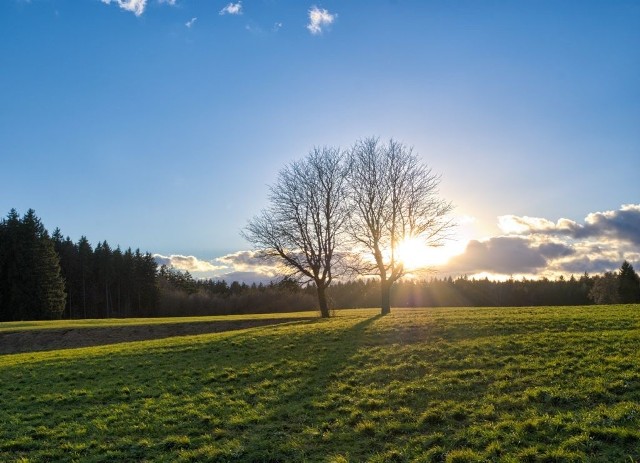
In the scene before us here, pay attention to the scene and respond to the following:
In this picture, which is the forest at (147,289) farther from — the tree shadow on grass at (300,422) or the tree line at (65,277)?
the tree shadow on grass at (300,422)

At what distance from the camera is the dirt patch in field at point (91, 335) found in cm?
3891

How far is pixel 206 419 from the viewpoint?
1415 centimetres

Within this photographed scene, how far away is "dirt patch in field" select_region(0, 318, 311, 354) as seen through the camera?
3891 cm

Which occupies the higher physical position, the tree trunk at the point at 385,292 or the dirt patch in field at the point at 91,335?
the tree trunk at the point at 385,292

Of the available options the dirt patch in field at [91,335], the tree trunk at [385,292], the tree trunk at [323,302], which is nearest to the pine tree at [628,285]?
the tree trunk at [385,292]

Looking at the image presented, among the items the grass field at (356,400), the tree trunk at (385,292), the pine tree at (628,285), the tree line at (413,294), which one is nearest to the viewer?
the grass field at (356,400)

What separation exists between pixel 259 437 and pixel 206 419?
109 inches

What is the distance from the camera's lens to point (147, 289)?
4545 inches

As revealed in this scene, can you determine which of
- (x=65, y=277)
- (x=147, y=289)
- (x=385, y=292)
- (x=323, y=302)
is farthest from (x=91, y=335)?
(x=147, y=289)

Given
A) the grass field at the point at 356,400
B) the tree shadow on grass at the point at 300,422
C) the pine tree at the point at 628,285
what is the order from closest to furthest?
the grass field at the point at 356,400
the tree shadow on grass at the point at 300,422
the pine tree at the point at 628,285

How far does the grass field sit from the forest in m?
24.1

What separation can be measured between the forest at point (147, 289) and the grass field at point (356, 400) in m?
24.1

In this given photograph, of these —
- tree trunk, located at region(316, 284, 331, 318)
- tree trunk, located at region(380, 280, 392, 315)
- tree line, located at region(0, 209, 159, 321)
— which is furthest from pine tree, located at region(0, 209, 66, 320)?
tree trunk, located at region(380, 280, 392, 315)

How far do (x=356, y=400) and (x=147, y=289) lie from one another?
110844 mm
